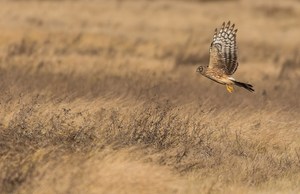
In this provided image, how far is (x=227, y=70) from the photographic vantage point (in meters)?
14.0

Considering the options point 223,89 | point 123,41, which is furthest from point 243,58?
point 223,89

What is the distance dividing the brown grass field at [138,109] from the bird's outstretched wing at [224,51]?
0.72 m

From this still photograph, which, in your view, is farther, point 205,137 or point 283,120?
point 283,120

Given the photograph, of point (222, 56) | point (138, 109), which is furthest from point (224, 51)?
point (138, 109)

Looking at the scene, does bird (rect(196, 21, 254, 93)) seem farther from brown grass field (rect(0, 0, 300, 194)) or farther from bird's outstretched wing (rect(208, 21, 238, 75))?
brown grass field (rect(0, 0, 300, 194))

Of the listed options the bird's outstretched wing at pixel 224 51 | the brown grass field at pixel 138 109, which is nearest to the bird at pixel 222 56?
the bird's outstretched wing at pixel 224 51

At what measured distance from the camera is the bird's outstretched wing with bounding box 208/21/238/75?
14008 millimetres

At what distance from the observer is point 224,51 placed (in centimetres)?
1405

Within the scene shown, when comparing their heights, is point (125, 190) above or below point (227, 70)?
below

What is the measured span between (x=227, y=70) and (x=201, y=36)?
13262mm

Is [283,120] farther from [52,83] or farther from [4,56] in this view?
[4,56]

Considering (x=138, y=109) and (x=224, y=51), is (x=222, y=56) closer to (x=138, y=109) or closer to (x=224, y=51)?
(x=224, y=51)

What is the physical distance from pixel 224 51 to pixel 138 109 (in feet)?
4.91

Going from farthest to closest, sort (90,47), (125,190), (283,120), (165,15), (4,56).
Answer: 1. (165,15)
2. (90,47)
3. (4,56)
4. (283,120)
5. (125,190)
